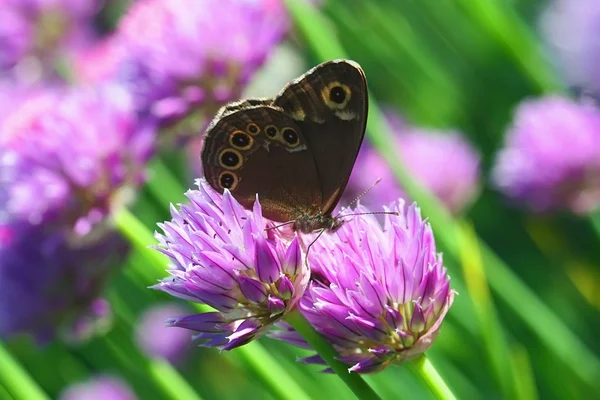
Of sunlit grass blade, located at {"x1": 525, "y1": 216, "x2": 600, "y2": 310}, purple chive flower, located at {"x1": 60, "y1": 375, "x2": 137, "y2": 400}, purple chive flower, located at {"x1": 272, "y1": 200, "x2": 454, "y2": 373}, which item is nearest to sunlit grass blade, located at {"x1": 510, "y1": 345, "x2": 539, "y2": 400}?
purple chive flower, located at {"x1": 272, "y1": 200, "x2": 454, "y2": 373}

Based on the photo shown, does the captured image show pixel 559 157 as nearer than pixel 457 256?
No

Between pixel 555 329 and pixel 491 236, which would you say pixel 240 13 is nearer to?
pixel 555 329

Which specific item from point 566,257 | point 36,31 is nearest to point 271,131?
point 566,257

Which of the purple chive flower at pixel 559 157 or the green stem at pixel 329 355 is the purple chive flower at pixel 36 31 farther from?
the green stem at pixel 329 355

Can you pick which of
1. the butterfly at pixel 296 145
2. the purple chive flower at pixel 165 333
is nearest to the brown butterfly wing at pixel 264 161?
the butterfly at pixel 296 145

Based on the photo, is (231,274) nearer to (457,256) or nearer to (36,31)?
(457,256)

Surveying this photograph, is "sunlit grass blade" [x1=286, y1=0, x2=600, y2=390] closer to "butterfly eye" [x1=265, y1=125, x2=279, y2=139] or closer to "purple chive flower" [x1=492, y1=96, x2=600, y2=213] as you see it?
"purple chive flower" [x1=492, y1=96, x2=600, y2=213]
